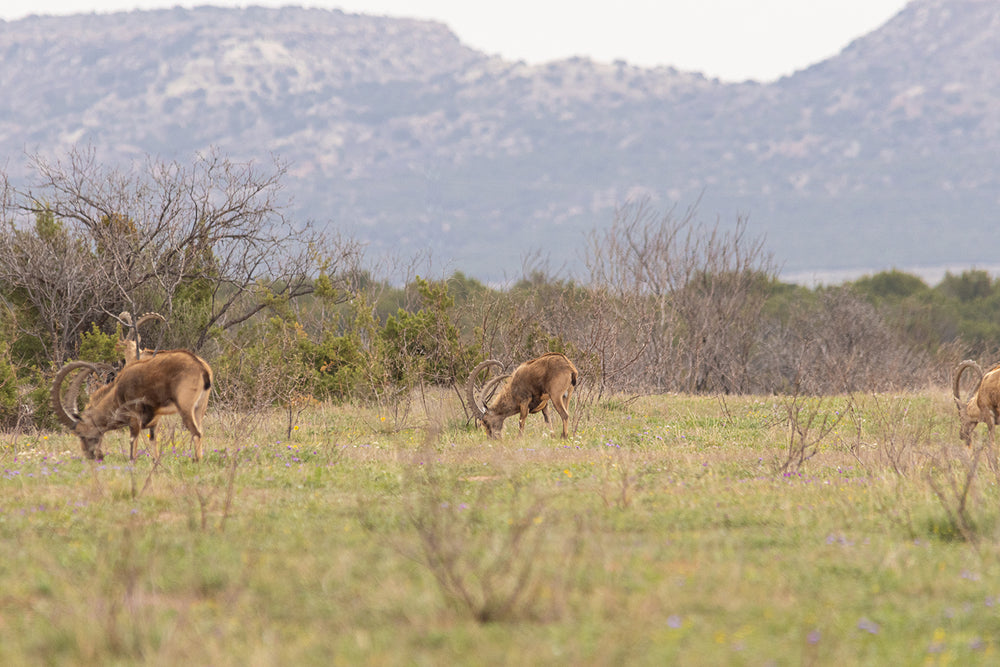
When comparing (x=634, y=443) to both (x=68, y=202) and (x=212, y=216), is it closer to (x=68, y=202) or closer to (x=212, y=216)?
(x=212, y=216)

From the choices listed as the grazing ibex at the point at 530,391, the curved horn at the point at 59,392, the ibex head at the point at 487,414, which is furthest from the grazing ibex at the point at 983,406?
the curved horn at the point at 59,392

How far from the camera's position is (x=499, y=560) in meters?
6.06

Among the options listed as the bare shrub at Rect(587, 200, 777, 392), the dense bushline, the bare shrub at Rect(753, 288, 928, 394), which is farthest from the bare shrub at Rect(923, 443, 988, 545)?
the bare shrub at Rect(753, 288, 928, 394)

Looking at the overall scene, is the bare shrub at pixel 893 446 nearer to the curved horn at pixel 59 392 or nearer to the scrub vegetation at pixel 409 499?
the scrub vegetation at pixel 409 499

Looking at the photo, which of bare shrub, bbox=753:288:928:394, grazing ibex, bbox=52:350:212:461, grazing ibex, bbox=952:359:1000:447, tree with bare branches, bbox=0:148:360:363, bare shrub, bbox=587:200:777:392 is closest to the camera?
grazing ibex, bbox=52:350:212:461

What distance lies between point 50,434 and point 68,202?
253 inches

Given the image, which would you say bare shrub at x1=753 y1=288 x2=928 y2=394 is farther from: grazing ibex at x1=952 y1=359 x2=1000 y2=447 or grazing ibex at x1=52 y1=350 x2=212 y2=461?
grazing ibex at x1=52 y1=350 x2=212 y2=461

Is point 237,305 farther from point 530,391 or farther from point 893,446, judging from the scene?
point 893,446

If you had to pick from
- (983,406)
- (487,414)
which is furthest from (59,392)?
(983,406)

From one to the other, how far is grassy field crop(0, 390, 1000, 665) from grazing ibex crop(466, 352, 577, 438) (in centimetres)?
276

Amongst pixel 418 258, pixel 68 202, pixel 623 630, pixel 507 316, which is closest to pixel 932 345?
pixel 418 258

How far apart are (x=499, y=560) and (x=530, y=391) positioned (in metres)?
9.03

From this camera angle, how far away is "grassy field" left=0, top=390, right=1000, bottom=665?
5184 millimetres

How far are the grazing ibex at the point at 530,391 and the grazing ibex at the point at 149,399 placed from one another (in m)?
4.52
